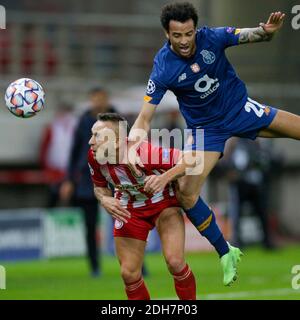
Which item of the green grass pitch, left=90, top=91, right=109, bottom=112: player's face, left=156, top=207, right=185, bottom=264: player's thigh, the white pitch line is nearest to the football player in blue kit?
left=156, top=207, right=185, bottom=264: player's thigh

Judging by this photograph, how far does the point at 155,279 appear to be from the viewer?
14445 millimetres

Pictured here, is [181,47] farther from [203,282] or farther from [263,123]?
[203,282]

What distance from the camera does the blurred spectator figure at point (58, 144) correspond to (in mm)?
18078

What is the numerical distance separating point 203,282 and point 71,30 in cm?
715

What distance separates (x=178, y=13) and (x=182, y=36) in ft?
0.69

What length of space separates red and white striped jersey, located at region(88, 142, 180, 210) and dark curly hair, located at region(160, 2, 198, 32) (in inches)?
45.5

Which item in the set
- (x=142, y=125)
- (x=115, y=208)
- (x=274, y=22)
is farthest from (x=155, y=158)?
(x=274, y=22)

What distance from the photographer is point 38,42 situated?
19.3m

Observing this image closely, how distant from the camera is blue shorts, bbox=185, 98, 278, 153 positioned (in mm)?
10375

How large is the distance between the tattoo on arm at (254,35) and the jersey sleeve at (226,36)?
75 mm

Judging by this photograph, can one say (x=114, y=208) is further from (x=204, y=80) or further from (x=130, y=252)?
(x=204, y=80)

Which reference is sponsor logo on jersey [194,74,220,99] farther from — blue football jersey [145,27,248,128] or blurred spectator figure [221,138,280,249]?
blurred spectator figure [221,138,280,249]

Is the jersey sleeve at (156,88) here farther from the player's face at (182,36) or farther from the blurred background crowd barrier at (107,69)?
the blurred background crowd barrier at (107,69)

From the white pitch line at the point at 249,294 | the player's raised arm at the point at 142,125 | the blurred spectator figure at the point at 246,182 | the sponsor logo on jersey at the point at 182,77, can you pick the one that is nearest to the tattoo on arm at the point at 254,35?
the sponsor logo on jersey at the point at 182,77
